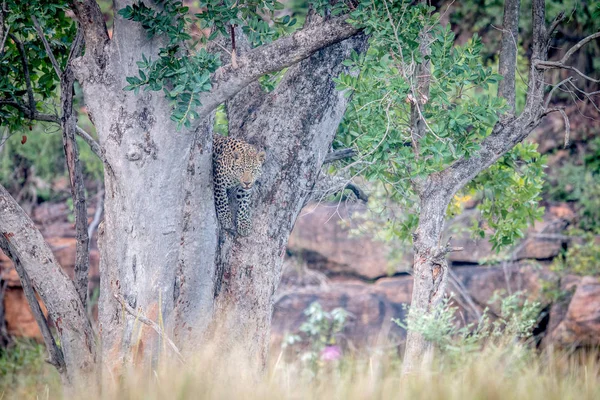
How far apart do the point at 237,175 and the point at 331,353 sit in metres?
4.59

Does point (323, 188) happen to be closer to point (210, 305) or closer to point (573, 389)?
point (210, 305)

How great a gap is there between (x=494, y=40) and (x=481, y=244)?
13.2ft

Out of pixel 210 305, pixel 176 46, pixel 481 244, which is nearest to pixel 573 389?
pixel 210 305

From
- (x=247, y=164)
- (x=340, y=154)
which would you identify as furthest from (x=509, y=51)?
(x=247, y=164)

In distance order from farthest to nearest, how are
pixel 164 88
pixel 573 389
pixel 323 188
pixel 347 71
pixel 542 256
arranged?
pixel 542 256
pixel 323 188
pixel 347 71
pixel 164 88
pixel 573 389

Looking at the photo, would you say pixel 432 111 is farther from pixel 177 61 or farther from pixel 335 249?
pixel 335 249

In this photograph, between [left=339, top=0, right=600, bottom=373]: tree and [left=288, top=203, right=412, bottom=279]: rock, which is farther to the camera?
[left=288, top=203, right=412, bottom=279]: rock

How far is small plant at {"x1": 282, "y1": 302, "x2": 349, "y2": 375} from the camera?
10.4 metres

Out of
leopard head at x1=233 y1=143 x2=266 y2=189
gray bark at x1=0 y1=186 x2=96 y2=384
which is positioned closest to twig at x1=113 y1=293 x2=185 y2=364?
gray bark at x1=0 y1=186 x2=96 y2=384

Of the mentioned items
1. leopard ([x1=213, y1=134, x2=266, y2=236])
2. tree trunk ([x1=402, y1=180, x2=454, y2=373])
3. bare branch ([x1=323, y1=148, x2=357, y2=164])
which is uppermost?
bare branch ([x1=323, y1=148, x2=357, y2=164])

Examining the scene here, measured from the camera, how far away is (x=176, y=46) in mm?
4699

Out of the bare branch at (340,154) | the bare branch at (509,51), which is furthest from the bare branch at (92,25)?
the bare branch at (509,51)

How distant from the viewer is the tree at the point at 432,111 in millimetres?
4906

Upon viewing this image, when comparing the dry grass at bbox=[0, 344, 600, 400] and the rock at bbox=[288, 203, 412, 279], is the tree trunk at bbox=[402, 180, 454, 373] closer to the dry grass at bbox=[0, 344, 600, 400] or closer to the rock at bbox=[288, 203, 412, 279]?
the dry grass at bbox=[0, 344, 600, 400]
